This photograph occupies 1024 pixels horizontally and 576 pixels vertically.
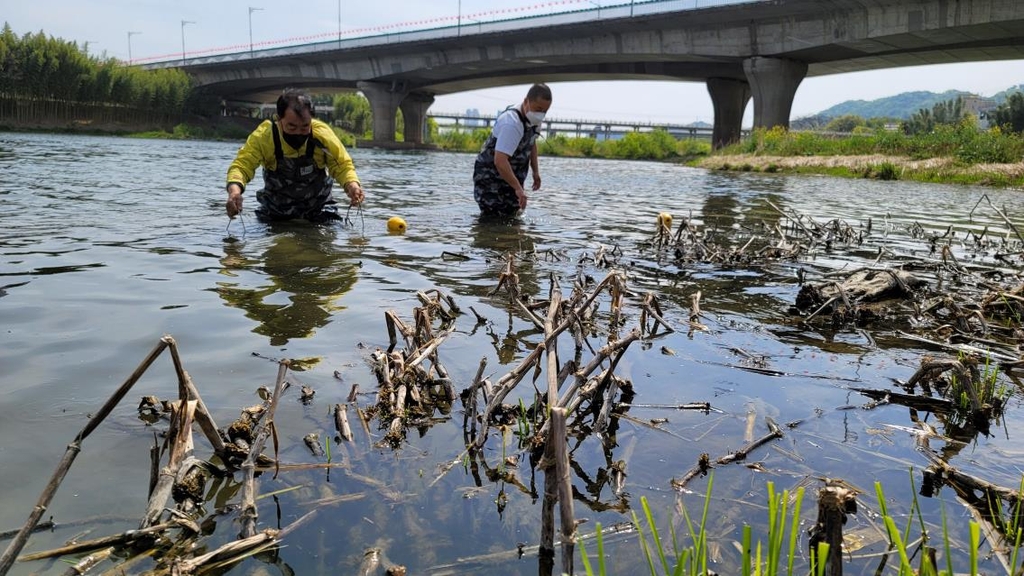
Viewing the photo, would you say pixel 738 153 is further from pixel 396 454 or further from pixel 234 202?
pixel 396 454

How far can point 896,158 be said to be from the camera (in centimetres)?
3142

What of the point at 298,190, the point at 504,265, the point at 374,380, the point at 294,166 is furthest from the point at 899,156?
the point at 374,380

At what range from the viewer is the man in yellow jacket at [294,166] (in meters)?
7.88

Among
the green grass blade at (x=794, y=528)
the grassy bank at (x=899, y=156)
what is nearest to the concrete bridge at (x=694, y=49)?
the grassy bank at (x=899, y=156)

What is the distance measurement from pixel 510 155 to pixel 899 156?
1112 inches

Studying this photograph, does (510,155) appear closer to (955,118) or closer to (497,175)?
(497,175)

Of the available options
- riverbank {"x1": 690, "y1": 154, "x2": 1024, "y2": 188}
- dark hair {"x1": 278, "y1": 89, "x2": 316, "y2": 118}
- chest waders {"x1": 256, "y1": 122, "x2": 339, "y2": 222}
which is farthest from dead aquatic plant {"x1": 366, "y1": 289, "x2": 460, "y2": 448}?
riverbank {"x1": 690, "y1": 154, "x2": 1024, "y2": 188}

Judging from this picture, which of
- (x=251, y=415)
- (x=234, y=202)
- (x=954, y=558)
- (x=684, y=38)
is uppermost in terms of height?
(x=684, y=38)

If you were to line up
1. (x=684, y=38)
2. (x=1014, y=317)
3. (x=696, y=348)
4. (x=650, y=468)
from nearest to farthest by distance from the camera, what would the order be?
(x=650, y=468)
(x=696, y=348)
(x=1014, y=317)
(x=684, y=38)

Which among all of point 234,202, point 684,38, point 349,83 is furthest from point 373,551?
point 349,83

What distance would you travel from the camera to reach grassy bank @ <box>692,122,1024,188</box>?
89.9ft

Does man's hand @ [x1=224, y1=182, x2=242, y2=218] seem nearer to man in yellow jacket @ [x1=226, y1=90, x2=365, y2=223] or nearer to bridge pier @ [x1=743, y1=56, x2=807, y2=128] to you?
man in yellow jacket @ [x1=226, y1=90, x2=365, y2=223]

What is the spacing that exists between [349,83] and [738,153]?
42.5 metres

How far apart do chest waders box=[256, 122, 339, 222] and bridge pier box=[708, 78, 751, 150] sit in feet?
157
